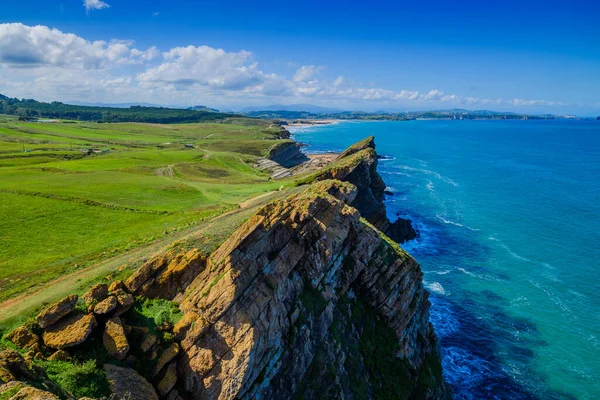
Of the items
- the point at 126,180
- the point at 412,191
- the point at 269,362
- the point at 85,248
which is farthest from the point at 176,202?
the point at 412,191

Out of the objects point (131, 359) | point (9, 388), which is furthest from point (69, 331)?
point (9, 388)

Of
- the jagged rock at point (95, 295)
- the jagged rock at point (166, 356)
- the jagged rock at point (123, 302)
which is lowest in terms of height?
the jagged rock at point (166, 356)

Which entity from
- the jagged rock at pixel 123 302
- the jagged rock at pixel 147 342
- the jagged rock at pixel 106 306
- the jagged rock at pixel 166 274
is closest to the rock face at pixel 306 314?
the jagged rock at pixel 166 274

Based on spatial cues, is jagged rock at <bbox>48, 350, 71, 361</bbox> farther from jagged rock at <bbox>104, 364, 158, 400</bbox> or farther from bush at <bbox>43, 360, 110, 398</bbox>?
jagged rock at <bbox>104, 364, 158, 400</bbox>

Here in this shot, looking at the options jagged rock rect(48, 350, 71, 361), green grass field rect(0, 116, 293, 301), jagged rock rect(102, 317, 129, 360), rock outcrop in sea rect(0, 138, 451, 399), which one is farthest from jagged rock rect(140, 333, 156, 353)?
green grass field rect(0, 116, 293, 301)

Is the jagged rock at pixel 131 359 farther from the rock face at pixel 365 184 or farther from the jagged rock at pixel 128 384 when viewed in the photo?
the rock face at pixel 365 184

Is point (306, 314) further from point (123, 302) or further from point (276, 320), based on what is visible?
point (123, 302)

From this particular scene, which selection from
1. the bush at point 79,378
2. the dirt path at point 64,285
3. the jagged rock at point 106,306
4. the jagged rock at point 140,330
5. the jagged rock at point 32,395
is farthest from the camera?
the dirt path at point 64,285

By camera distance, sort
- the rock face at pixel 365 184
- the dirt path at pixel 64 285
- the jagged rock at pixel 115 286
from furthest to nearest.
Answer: the rock face at pixel 365 184 → the dirt path at pixel 64 285 → the jagged rock at pixel 115 286
